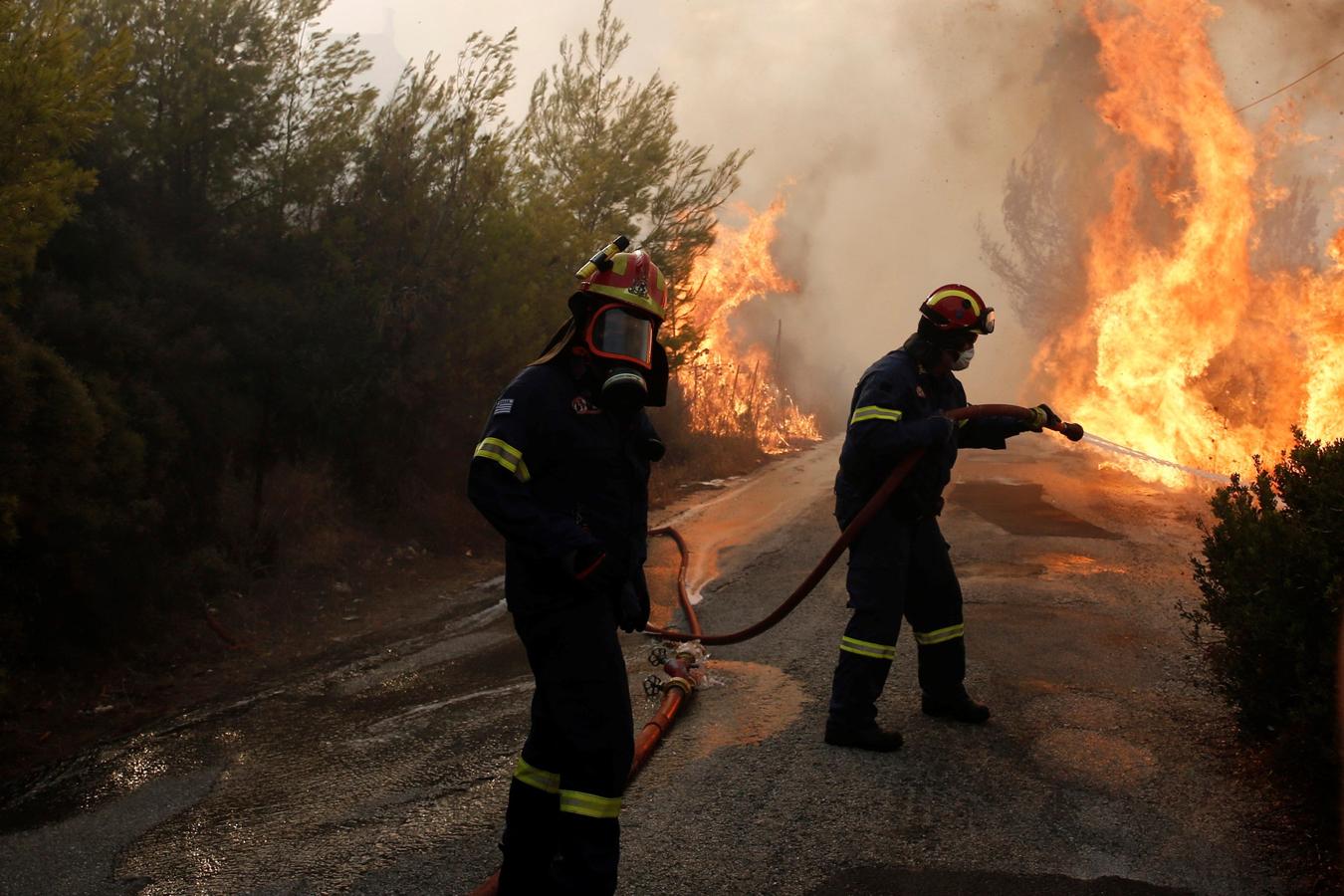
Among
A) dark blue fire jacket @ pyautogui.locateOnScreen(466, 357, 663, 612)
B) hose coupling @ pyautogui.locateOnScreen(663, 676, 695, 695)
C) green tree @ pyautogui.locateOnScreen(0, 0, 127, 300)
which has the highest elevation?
green tree @ pyautogui.locateOnScreen(0, 0, 127, 300)

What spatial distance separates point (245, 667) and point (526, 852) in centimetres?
491

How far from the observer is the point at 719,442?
21125mm

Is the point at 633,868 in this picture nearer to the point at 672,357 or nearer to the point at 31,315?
the point at 31,315

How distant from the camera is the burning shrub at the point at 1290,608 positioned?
360cm

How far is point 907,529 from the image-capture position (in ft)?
16.0

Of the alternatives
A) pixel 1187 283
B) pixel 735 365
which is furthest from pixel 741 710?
pixel 735 365

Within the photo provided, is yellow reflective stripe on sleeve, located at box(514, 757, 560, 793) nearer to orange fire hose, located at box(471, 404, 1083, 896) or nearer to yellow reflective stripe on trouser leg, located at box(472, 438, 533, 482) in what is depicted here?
yellow reflective stripe on trouser leg, located at box(472, 438, 533, 482)

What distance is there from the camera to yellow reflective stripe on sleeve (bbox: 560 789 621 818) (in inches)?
117

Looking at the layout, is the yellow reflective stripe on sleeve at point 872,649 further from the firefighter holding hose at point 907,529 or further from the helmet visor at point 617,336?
the helmet visor at point 617,336

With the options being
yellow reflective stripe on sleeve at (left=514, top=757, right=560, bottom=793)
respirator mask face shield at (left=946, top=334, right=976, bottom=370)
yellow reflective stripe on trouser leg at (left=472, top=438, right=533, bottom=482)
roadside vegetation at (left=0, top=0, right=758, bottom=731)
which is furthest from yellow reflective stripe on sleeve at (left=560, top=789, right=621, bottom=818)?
roadside vegetation at (left=0, top=0, right=758, bottom=731)

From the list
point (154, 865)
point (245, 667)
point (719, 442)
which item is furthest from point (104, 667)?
point (719, 442)

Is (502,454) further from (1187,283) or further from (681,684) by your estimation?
(1187,283)

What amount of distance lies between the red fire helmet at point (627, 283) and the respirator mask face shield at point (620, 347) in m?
0.04

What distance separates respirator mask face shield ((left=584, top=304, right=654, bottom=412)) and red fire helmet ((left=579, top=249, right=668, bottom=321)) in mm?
36
